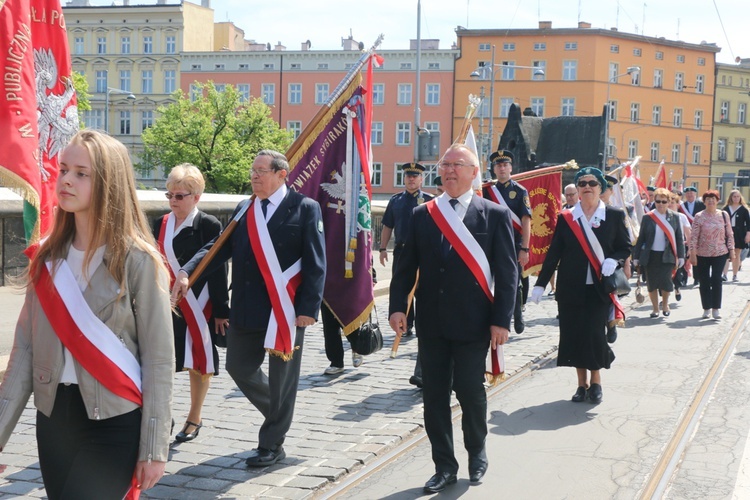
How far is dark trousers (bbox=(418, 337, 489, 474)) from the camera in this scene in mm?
5262

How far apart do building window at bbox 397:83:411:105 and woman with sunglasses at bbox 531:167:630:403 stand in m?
67.7

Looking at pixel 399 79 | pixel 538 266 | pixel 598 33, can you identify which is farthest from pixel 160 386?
pixel 598 33

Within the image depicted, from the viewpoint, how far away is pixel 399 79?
244 feet

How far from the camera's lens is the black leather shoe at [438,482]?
5137 millimetres

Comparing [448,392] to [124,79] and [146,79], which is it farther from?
[124,79]

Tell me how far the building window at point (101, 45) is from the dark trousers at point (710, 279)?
235ft

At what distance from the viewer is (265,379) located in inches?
227

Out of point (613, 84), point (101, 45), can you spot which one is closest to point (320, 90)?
point (101, 45)

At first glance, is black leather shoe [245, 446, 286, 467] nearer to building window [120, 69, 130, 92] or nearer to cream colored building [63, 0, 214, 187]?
cream colored building [63, 0, 214, 187]

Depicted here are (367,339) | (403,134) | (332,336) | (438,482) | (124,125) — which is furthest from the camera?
(124,125)

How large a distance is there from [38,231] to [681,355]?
7352 mm

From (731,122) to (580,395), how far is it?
90482 millimetres

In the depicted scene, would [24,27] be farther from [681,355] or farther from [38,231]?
[681,355]

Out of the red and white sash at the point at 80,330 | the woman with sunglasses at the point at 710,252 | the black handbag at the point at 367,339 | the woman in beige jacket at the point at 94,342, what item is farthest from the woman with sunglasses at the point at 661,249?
the red and white sash at the point at 80,330
